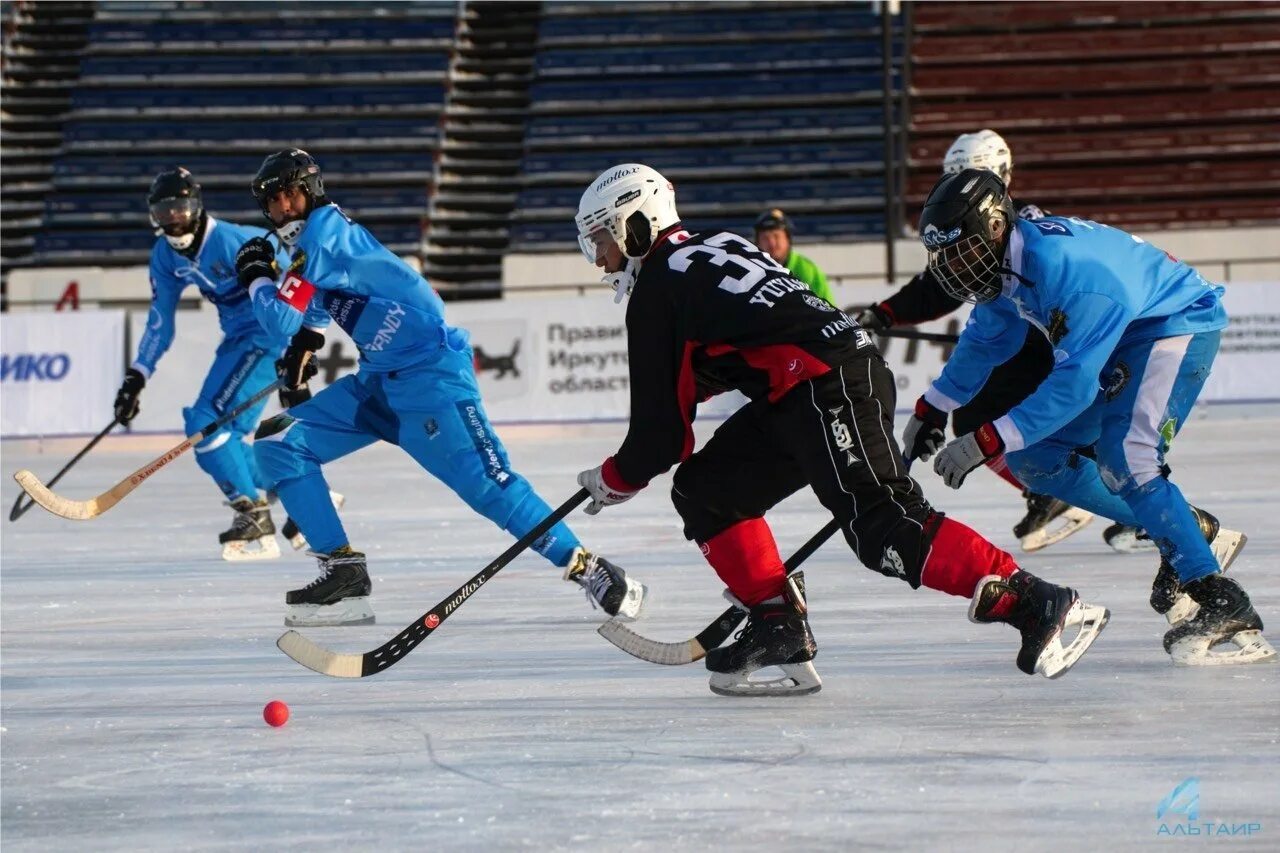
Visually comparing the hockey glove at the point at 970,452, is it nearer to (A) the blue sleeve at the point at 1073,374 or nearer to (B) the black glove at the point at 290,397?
(A) the blue sleeve at the point at 1073,374

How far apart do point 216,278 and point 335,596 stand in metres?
2.45

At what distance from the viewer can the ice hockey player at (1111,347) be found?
3494mm

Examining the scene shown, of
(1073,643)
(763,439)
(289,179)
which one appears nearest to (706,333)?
(763,439)

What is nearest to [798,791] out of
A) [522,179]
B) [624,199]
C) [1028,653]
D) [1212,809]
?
[1212,809]

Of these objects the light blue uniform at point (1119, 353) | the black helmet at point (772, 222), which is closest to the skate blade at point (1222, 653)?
the light blue uniform at point (1119, 353)

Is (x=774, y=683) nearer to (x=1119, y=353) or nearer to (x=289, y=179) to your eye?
(x=1119, y=353)

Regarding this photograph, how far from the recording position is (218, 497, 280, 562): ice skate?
6.46 m

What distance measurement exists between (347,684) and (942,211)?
1595 mm

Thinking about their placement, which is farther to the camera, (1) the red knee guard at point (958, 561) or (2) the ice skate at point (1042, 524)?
(2) the ice skate at point (1042, 524)

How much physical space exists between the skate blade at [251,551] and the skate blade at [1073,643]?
3663mm

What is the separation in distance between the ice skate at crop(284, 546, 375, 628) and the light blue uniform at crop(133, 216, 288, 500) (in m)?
2.03

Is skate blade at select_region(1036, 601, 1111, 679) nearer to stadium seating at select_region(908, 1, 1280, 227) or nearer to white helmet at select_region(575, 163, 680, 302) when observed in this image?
white helmet at select_region(575, 163, 680, 302)

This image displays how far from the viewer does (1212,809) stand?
2451 mm

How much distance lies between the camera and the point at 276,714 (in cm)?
329
